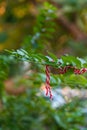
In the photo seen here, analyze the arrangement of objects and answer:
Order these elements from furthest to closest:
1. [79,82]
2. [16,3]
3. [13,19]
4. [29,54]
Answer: [13,19]
[16,3]
[79,82]
[29,54]

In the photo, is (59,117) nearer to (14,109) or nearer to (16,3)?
(14,109)

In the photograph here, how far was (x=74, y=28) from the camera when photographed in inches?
122

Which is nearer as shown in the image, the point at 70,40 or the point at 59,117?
the point at 59,117

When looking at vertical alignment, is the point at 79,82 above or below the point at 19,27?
below

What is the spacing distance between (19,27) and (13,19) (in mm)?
78

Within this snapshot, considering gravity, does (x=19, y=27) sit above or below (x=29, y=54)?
above

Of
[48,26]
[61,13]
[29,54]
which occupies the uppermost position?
[61,13]

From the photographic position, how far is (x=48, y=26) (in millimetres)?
1063

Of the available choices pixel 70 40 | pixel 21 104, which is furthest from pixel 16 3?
pixel 21 104

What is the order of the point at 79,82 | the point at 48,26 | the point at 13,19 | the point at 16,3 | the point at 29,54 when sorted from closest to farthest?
1. the point at 29,54
2. the point at 79,82
3. the point at 48,26
4. the point at 16,3
5. the point at 13,19

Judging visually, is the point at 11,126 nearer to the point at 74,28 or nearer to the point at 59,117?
the point at 59,117

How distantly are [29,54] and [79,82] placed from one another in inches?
7.1

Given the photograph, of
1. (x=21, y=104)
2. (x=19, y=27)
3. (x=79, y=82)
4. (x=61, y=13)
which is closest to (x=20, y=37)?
(x=19, y=27)

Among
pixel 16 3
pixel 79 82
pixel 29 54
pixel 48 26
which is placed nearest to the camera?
pixel 29 54
